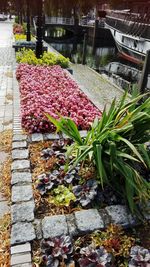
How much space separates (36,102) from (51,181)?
2450 millimetres

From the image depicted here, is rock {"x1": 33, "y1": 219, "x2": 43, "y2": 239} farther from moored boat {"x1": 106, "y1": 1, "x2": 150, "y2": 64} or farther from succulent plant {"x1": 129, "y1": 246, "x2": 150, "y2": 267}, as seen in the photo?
moored boat {"x1": 106, "y1": 1, "x2": 150, "y2": 64}

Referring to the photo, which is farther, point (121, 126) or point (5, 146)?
point (5, 146)

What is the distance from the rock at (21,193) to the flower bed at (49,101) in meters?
1.16

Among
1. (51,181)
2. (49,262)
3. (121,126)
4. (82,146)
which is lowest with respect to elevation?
(49,262)

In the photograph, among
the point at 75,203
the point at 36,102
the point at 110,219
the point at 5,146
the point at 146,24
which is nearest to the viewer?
the point at 110,219

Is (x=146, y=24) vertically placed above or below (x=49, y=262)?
above

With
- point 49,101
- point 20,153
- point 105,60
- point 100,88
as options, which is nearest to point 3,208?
point 20,153

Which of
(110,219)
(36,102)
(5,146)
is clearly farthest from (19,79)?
(110,219)

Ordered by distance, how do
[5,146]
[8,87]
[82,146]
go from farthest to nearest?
[8,87] < [5,146] < [82,146]

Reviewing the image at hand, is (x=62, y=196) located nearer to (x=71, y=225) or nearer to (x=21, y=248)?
(x=71, y=225)

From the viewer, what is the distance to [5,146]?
409 centimetres

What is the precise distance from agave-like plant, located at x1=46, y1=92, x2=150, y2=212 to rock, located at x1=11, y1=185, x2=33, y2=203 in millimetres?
614

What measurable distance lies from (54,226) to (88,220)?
1.13 ft

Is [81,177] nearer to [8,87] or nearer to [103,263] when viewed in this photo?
[103,263]
